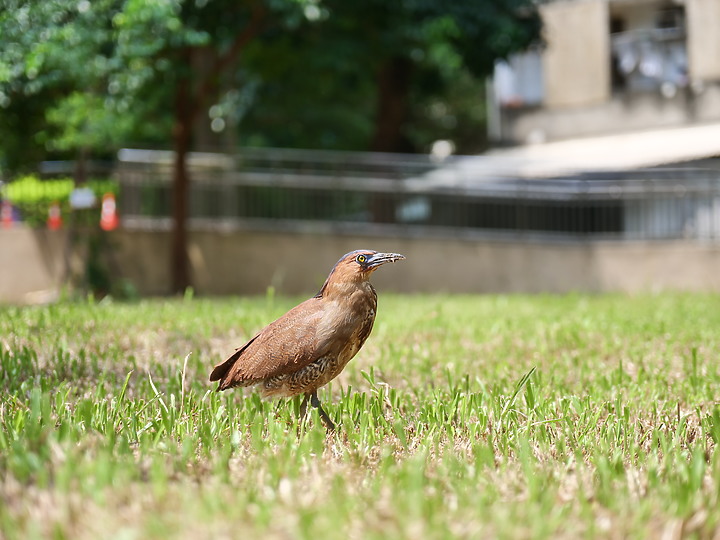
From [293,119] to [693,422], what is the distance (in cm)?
1972

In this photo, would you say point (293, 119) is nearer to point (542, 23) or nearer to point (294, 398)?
point (542, 23)

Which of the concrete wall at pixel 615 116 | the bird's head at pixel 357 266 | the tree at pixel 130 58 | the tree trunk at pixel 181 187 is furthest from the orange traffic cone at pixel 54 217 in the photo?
the bird's head at pixel 357 266

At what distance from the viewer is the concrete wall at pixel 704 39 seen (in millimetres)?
19750

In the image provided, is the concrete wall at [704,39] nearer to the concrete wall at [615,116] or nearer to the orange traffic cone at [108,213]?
Answer: the concrete wall at [615,116]

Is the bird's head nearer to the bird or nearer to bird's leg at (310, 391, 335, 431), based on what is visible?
the bird

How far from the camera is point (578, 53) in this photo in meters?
21.6

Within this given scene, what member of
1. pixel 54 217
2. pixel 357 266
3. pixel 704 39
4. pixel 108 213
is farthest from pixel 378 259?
pixel 704 39

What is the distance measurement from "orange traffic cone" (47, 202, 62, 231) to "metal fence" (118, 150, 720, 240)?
2.10m

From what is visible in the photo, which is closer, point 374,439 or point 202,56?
point 374,439

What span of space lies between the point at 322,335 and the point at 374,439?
0.61 metres

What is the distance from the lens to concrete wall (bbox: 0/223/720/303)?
17609 millimetres

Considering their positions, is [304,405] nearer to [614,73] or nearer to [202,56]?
[202,56]

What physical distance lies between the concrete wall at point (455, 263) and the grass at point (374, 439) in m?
9.06

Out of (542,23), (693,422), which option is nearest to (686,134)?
(542,23)
